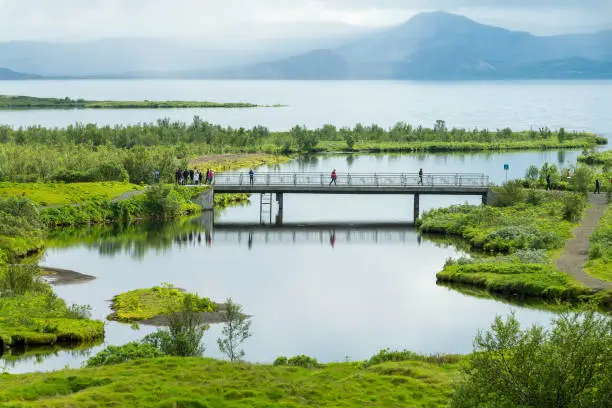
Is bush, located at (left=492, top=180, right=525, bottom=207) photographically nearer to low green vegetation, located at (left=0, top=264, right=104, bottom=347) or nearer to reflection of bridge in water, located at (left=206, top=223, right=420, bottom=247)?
reflection of bridge in water, located at (left=206, top=223, right=420, bottom=247)

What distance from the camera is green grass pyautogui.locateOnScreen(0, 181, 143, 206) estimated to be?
250 feet

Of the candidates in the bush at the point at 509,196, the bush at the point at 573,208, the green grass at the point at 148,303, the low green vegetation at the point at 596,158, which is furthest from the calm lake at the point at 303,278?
the low green vegetation at the point at 596,158

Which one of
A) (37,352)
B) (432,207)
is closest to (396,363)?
(37,352)

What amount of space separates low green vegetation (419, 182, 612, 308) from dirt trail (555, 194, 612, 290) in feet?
2.01

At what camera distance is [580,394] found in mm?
24188

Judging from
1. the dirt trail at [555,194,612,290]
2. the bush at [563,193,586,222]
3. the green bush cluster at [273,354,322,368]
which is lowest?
the green bush cluster at [273,354,322,368]

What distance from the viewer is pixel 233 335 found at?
40750mm

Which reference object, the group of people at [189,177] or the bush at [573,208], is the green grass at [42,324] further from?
the group of people at [189,177]

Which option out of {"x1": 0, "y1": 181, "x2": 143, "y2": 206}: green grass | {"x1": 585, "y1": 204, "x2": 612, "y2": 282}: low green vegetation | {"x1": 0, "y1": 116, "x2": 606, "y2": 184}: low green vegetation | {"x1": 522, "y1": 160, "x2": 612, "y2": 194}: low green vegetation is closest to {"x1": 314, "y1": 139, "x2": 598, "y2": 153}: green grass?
{"x1": 0, "y1": 116, "x2": 606, "y2": 184}: low green vegetation

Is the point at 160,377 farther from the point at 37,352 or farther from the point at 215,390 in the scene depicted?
the point at 37,352

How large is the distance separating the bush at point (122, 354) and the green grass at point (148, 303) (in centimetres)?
917

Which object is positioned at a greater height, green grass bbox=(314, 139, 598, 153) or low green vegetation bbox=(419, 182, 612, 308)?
green grass bbox=(314, 139, 598, 153)

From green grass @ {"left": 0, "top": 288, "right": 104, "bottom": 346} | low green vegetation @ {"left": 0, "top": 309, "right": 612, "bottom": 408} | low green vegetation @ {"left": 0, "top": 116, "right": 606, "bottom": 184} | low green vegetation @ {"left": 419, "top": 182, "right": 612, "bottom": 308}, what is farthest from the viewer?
low green vegetation @ {"left": 0, "top": 116, "right": 606, "bottom": 184}

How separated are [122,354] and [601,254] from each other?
3104 cm
